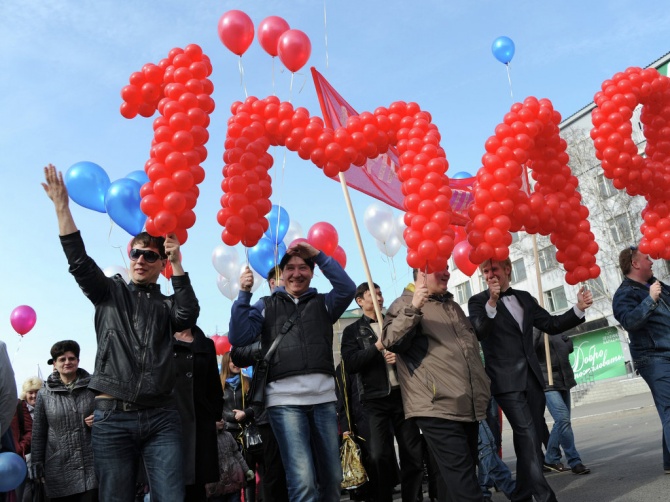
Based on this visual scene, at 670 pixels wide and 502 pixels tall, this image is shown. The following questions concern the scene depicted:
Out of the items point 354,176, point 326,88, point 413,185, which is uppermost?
point 326,88

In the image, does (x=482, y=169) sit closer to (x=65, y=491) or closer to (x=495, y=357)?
(x=495, y=357)

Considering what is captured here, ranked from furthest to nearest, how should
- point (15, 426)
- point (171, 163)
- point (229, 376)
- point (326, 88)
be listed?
point (326, 88) < point (229, 376) < point (15, 426) < point (171, 163)

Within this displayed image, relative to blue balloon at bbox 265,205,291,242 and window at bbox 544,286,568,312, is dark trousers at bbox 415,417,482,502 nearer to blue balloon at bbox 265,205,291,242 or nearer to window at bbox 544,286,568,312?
blue balloon at bbox 265,205,291,242

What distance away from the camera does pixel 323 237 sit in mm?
9055

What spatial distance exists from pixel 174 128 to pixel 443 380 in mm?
2516

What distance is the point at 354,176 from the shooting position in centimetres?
883

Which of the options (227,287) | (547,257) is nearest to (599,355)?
(547,257)

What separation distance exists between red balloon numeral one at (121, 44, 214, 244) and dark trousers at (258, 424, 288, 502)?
206 centimetres

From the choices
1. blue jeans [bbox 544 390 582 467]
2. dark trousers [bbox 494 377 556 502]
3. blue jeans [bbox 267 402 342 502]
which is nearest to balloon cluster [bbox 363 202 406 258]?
blue jeans [bbox 544 390 582 467]

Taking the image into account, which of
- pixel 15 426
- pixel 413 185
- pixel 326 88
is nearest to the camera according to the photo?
pixel 413 185

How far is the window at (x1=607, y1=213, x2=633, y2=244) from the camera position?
95.1 ft

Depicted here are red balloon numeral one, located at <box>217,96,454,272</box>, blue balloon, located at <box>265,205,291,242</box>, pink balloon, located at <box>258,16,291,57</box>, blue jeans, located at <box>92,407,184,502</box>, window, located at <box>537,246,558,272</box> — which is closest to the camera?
blue jeans, located at <box>92,407,184,502</box>

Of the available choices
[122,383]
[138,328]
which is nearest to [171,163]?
[138,328]

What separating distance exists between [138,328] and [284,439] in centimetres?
133
